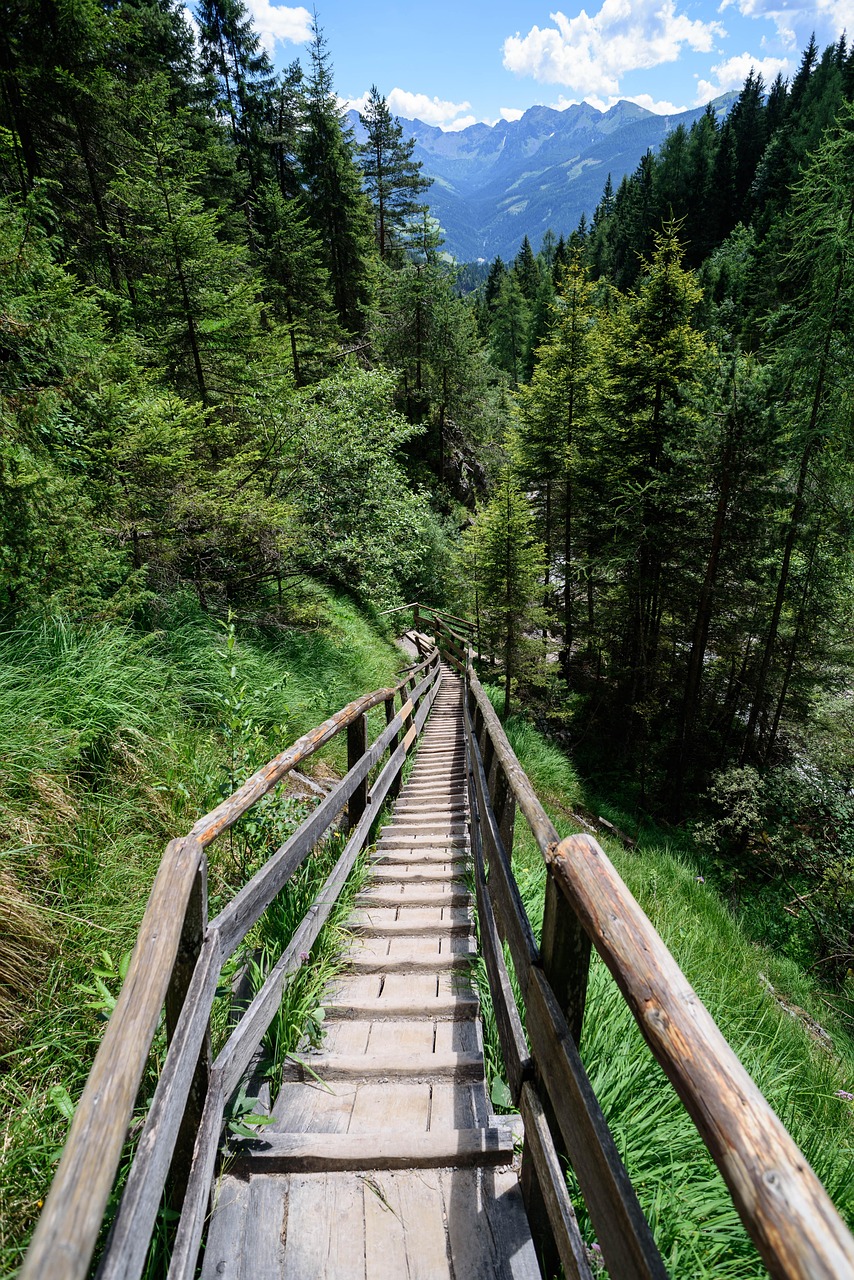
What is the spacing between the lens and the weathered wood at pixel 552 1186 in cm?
129

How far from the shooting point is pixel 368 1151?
1858mm

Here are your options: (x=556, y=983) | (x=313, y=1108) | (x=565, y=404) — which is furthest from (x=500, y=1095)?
(x=565, y=404)

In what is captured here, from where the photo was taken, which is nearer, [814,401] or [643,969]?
[643,969]

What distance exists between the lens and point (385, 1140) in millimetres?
1914

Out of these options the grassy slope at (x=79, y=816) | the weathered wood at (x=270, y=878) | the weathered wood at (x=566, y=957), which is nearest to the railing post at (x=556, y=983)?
the weathered wood at (x=566, y=957)

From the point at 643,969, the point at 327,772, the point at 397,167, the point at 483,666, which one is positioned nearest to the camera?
the point at 643,969

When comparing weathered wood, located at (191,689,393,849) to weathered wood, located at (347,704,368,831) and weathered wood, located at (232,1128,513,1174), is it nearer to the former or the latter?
weathered wood, located at (347,704,368,831)

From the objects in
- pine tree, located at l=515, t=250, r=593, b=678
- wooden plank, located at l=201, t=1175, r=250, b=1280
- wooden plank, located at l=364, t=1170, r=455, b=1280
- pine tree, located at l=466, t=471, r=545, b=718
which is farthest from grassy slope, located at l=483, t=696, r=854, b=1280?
pine tree, located at l=515, t=250, r=593, b=678

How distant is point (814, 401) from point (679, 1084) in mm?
12030

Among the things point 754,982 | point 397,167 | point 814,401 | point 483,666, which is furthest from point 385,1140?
point 397,167

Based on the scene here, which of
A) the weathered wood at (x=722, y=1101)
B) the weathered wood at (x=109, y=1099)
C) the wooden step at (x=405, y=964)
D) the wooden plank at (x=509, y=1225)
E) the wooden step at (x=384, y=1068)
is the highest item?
the weathered wood at (x=722, y=1101)

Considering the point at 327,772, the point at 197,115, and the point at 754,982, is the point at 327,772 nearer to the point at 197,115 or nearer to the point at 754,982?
the point at 754,982

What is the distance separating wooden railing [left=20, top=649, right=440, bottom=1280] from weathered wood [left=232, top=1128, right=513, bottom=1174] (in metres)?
0.25

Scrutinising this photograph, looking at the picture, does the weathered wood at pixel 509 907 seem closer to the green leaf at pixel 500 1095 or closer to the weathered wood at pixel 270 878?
the green leaf at pixel 500 1095
